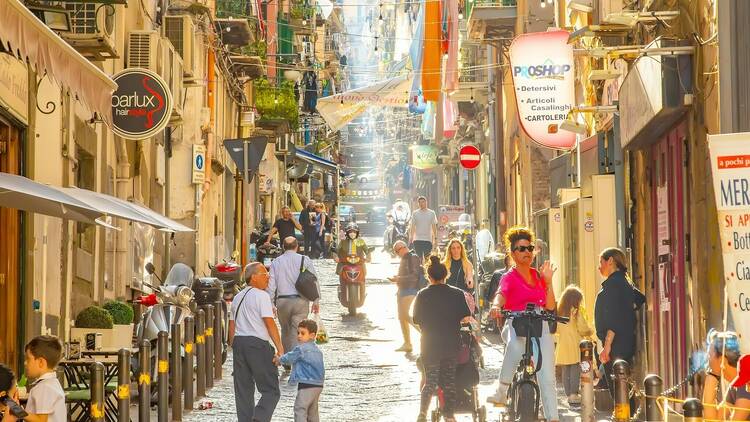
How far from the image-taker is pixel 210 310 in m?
18.2

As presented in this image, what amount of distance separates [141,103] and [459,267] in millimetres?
5307

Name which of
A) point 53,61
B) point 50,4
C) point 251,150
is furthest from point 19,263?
point 251,150

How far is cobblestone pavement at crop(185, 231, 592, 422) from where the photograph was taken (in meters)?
16.2

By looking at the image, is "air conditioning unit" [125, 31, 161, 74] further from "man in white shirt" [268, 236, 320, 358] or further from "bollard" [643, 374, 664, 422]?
"bollard" [643, 374, 664, 422]

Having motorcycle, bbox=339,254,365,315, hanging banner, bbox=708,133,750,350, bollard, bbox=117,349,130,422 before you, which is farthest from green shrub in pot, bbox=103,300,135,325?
motorcycle, bbox=339,254,365,315

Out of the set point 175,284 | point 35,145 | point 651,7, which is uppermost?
point 651,7

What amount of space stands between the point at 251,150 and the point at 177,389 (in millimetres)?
9054

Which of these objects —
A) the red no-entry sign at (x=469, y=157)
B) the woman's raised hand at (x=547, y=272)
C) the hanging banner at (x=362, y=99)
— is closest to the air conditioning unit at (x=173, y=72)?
the woman's raised hand at (x=547, y=272)

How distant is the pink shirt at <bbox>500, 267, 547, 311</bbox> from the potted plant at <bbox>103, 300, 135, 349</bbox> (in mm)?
4364

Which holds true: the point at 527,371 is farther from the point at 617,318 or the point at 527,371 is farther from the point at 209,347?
the point at 209,347

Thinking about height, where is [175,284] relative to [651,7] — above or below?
below

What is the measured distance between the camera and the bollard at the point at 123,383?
1168 cm

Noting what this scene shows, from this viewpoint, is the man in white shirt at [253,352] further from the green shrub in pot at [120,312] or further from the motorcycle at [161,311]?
the green shrub in pot at [120,312]

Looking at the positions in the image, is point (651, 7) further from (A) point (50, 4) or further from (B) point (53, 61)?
(B) point (53, 61)
